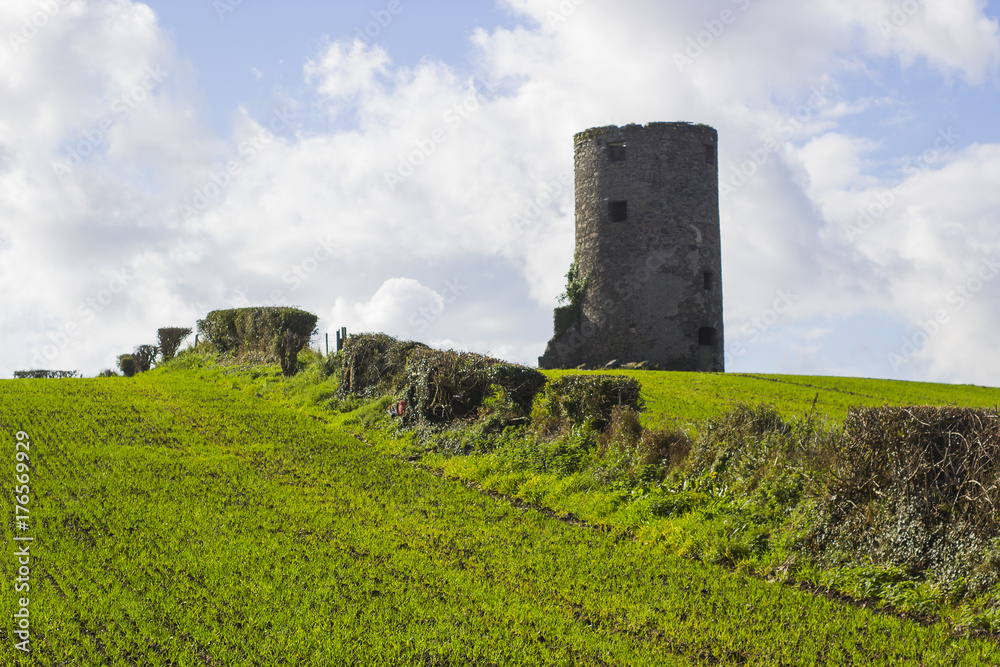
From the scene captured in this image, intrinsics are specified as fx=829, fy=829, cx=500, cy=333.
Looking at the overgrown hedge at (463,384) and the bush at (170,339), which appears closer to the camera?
the overgrown hedge at (463,384)

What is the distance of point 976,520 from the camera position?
7.61 meters

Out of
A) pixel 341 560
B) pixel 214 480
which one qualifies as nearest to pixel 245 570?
pixel 341 560

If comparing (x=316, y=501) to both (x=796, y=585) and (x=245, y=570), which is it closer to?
(x=245, y=570)

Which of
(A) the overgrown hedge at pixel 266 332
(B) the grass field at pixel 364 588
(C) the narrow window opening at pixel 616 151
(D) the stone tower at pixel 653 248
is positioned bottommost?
(B) the grass field at pixel 364 588

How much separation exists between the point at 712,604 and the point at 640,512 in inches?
105

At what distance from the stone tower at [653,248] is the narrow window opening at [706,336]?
1.5 inches

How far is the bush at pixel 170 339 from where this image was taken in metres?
30.8

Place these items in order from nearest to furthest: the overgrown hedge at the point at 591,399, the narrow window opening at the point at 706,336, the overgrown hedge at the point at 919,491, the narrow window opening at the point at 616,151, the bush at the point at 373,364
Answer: the overgrown hedge at the point at 919,491 → the overgrown hedge at the point at 591,399 → the bush at the point at 373,364 → the narrow window opening at the point at 706,336 → the narrow window opening at the point at 616,151

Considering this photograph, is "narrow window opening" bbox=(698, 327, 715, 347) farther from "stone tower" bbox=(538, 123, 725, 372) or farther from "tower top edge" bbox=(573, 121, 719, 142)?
"tower top edge" bbox=(573, 121, 719, 142)

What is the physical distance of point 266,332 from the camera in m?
26.2

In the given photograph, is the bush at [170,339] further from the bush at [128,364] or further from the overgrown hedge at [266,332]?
the overgrown hedge at [266,332]

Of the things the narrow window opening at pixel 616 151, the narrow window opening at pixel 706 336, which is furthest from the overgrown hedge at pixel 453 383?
the narrow window opening at pixel 616 151

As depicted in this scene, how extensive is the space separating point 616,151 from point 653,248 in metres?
4.19

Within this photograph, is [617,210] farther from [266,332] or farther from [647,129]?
[266,332]
